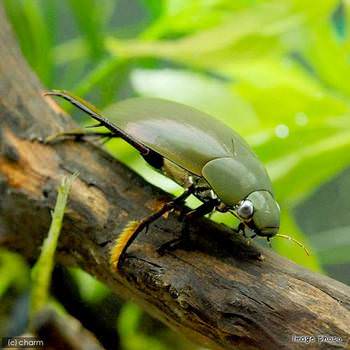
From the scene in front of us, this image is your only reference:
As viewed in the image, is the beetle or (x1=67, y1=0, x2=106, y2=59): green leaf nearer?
the beetle

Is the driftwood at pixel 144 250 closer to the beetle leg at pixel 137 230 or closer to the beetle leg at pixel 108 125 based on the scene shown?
the beetle leg at pixel 137 230

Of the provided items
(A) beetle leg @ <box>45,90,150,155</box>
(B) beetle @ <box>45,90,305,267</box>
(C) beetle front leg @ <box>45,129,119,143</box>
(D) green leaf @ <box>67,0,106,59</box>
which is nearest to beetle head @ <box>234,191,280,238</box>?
(B) beetle @ <box>45,90,305,267</box>

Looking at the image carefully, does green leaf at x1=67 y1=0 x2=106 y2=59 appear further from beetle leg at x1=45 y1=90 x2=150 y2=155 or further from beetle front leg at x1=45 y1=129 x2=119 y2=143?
beetle leg at x1=45 y1=90 x2=150 y2=155

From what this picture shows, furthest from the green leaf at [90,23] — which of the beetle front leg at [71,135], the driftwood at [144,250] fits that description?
the beetle front leg at [71,135]

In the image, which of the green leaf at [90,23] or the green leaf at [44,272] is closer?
the green leaf at [44,272]

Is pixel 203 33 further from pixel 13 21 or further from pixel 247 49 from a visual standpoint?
pixel 13 21

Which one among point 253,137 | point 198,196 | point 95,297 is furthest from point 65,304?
point 253,137
